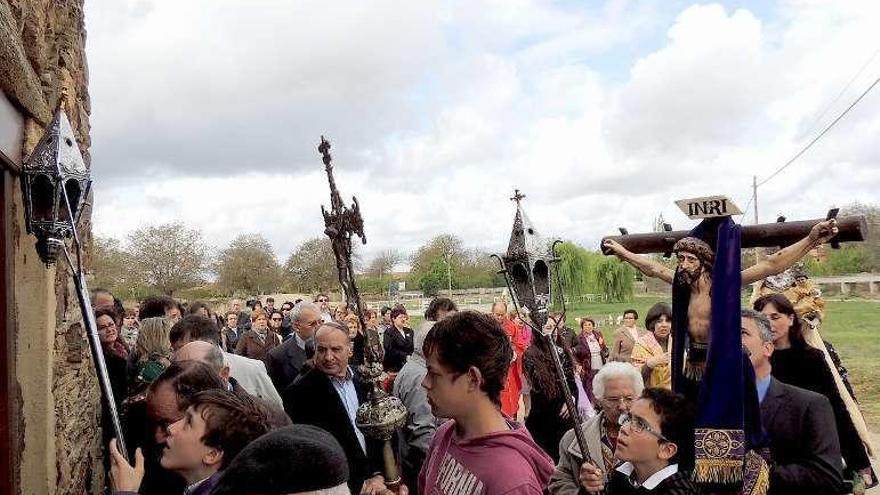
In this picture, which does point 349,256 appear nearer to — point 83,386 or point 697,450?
point 697,450

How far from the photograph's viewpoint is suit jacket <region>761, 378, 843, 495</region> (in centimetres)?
289

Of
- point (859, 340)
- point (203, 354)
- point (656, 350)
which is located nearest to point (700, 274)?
point (203, 354)

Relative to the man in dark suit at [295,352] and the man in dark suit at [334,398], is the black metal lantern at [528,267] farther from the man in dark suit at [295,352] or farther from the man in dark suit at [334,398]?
the man in dark suit at [295,352]

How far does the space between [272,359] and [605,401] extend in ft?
11.9

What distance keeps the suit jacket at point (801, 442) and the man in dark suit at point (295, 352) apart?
372 centimetres

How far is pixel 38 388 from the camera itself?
9.53 feet

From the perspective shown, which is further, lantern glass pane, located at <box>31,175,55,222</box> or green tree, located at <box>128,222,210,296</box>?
green tree, located at <box>128,222,210,296</box>

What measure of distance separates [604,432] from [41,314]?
257 cm

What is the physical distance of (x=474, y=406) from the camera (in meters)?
2.15

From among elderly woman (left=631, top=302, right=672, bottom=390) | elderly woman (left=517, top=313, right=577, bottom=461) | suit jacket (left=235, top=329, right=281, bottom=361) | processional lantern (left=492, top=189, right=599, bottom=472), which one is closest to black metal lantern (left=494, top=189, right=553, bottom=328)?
processional lantern (left=492, top=189, right=599, bottom=472)

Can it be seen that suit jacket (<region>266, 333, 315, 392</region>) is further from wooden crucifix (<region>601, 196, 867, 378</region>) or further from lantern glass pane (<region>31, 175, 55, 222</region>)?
wooden crucifix (<region>601, 196, 867, 378</region>)

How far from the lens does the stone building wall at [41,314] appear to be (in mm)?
2725

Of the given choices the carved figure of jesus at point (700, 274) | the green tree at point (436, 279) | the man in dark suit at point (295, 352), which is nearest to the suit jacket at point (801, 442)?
the carved figure of jesus at point (700, 274)

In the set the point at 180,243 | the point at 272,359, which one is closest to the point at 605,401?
the point at 272,359
